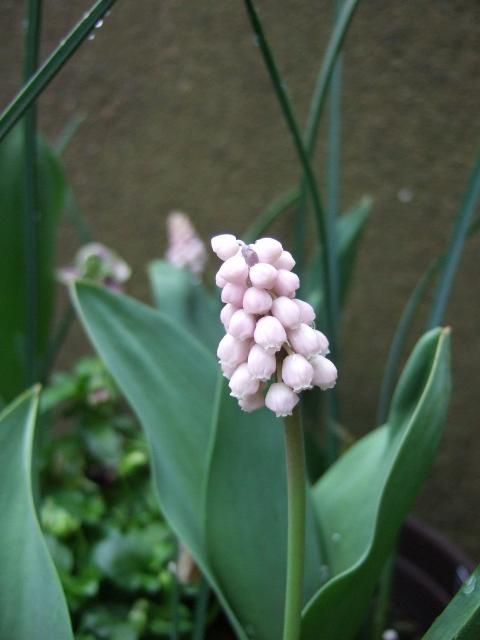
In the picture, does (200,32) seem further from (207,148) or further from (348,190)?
(348,190)

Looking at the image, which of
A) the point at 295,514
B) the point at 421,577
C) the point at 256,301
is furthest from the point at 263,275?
the point at 421,577

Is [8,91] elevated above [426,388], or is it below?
above

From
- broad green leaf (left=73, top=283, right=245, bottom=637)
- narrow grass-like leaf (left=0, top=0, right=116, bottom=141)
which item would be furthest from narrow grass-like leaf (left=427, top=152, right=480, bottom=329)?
narrow grass-like leaf (left=0, top=0, right=116, bottom=141)

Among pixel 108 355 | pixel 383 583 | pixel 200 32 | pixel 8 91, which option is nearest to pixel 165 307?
pixel 108 355

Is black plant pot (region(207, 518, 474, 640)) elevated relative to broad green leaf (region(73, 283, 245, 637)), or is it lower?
lower

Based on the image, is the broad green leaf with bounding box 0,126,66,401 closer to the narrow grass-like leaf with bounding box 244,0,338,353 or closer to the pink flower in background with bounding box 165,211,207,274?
the pink flower in background with bounding box 165,211,207,274

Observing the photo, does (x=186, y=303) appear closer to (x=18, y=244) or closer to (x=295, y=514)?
(x=18, y=244)
